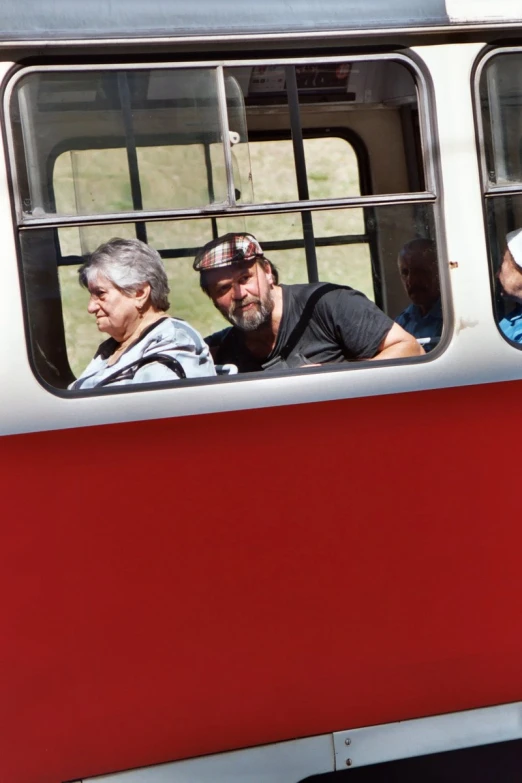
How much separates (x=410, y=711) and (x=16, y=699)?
Answer: 1048mm

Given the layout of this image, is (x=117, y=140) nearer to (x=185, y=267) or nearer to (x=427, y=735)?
(x=185, y=267)

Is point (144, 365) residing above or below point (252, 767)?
above

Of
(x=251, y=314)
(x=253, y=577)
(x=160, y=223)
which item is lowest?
(x=253, y=577)

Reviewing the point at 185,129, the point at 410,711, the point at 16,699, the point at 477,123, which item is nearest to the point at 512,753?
the point at 410,711

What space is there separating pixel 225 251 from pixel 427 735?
1.43m

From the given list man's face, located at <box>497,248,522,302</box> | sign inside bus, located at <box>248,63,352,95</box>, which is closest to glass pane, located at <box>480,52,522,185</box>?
man's face, located at <box>497,248,522,302</box>

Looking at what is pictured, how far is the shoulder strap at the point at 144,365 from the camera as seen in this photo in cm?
231

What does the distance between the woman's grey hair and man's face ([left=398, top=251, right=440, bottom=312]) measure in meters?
0.68

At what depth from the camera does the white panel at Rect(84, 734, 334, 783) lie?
2.31 meters

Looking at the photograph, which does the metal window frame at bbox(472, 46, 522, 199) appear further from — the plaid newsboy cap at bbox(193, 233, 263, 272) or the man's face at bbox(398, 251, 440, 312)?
the plaid newsboy cap at bbox(193, 233, 263, 272)

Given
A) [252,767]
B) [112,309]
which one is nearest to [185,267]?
[112,309]

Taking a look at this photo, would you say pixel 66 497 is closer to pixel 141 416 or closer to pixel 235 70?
pixel 141 416

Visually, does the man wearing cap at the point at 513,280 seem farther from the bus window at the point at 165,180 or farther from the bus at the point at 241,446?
the bus window at the point at 165,180

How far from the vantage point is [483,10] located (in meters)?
2.34
